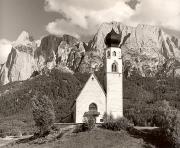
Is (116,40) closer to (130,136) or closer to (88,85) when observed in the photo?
(88,85)

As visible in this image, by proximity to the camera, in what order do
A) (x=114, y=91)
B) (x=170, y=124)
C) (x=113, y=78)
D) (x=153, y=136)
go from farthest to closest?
(x=113, y=78), (x=114, y=91), (x=153, y=136), (x=170, y=124)

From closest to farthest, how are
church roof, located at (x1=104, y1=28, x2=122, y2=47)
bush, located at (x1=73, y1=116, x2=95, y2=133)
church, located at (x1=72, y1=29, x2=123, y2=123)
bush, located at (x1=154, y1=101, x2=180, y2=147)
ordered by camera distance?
bush, located at (x1=154, y1=101, x2=180, y2=147) → bush, located at (x1=73, y1=116, x2=95, y2=133) → church, located at (x1=72, y1=29, x2=123, y2=123) → church roof, located at (x1=104, y1=28, x2=122, y2=47)

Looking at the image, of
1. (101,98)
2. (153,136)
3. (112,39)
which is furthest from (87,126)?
(112,39)

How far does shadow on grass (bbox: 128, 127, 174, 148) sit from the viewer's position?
172 ft

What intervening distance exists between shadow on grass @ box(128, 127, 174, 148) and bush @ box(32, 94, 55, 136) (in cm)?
1215

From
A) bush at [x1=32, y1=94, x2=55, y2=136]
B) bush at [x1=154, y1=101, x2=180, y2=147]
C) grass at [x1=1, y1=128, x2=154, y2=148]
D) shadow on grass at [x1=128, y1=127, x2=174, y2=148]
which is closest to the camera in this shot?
bush at [x1=154, y1=101, x2=180, y2=147]

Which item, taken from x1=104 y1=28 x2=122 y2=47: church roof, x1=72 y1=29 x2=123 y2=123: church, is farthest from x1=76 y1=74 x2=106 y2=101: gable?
x1=104 y1=28 x2=122 y2=47: church roof

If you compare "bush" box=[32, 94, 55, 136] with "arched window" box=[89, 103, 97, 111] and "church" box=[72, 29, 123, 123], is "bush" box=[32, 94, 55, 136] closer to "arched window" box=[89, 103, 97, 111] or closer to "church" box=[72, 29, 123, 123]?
"church" box=[72, 29, 123, 123]

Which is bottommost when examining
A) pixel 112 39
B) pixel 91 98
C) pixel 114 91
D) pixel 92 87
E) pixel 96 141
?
pixel 96 141

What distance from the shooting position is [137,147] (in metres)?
49.8

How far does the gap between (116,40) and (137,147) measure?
97.5 feet

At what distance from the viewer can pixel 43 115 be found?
198 feet

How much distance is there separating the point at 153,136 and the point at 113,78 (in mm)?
19360

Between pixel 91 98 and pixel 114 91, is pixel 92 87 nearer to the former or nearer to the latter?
pixel 91 98
